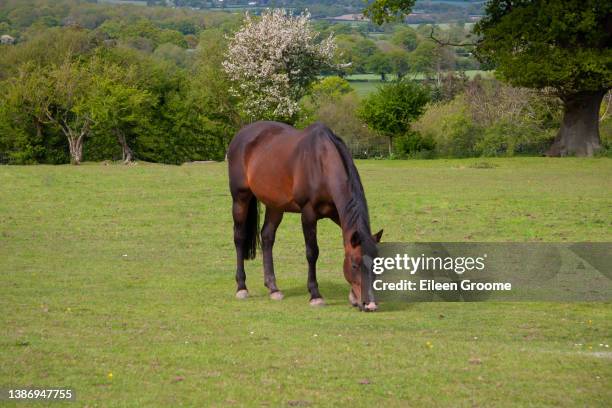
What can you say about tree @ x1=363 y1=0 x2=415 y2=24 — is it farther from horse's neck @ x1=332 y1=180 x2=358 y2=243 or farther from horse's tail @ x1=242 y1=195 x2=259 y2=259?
horse's neck @ x1=332 y1=180 x2=358 y2=243

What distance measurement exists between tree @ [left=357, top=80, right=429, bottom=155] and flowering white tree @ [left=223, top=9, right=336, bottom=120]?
12744 mm

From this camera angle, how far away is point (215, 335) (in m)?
10.2

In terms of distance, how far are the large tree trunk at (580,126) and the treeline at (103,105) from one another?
22487 mm

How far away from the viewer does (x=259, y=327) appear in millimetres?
10648

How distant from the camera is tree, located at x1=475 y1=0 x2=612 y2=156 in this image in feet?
113

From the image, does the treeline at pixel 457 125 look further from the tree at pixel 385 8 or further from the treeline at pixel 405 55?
the treeline at pixel 405 55

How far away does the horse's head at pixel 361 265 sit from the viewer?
1102 centimetres

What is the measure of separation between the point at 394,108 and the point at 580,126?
26.4 ft

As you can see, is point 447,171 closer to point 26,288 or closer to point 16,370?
point 26,288

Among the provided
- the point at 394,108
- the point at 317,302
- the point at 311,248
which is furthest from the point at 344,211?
the point at 394,108

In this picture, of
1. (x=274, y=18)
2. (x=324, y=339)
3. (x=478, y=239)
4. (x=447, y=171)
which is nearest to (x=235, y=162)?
(x=324, y=339)

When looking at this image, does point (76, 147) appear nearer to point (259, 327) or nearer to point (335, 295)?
point (335, 295)

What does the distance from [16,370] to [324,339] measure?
119 inches

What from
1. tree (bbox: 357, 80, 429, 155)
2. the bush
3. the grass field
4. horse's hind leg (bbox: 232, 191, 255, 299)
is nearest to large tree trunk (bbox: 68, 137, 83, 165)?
tree (bbox: 357, 80, 429, 155)
